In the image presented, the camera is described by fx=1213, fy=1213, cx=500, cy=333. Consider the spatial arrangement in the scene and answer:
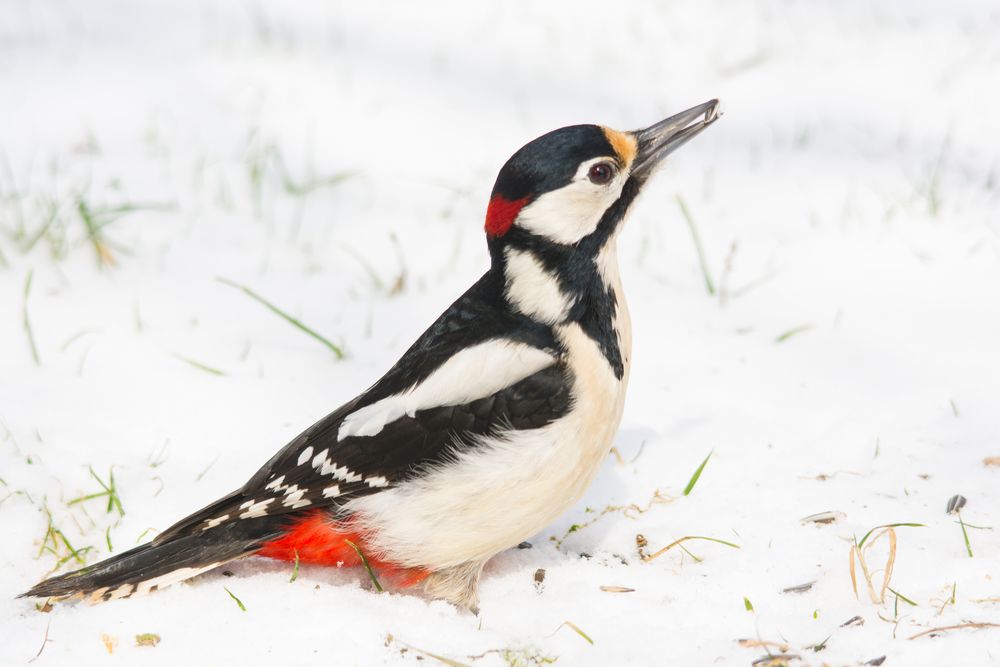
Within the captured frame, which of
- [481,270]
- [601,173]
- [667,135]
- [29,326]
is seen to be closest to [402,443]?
[601,173]

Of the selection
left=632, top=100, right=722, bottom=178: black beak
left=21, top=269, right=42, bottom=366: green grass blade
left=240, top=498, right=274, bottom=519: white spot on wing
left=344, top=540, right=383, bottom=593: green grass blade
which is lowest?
left=344, top=540, right=383, bottom=593: green grass blade

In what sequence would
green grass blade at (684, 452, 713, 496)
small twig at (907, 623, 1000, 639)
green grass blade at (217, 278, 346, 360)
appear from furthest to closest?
green grass blade at (217, 278, 346, 360), green grass blade at (684, 452, 713, 496), small twig at (907, 623, 1000, 639)

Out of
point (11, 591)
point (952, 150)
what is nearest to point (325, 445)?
point (11, 591)

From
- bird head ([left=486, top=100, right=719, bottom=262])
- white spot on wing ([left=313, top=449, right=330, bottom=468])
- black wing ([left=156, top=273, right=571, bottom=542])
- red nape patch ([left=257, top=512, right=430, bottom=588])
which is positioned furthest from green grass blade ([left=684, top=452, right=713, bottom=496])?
white spot on wing ([left=313, top=449, right=330, bottom=468])

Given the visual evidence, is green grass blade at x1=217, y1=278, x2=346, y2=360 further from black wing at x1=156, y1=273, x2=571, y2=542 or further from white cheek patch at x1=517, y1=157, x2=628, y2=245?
white cheek patch at x1=517, y1=157, x2=628, y2=245

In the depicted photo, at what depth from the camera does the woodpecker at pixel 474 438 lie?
11.0 feet

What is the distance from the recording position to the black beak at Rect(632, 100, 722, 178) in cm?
366

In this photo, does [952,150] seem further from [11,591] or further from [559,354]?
[11,591]

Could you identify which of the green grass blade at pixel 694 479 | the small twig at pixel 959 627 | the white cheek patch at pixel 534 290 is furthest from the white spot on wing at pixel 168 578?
the small twig at pixel 959 627

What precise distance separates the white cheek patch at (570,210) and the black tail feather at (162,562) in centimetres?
112

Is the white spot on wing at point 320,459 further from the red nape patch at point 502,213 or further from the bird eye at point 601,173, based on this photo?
the bird eye at point 601,173

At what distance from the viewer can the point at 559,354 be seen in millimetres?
3422

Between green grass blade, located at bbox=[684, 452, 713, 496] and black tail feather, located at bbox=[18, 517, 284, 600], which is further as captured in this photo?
green grass blade, located at bbox=[684, 452, 713, 496]

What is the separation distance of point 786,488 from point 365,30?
5.14 metres
